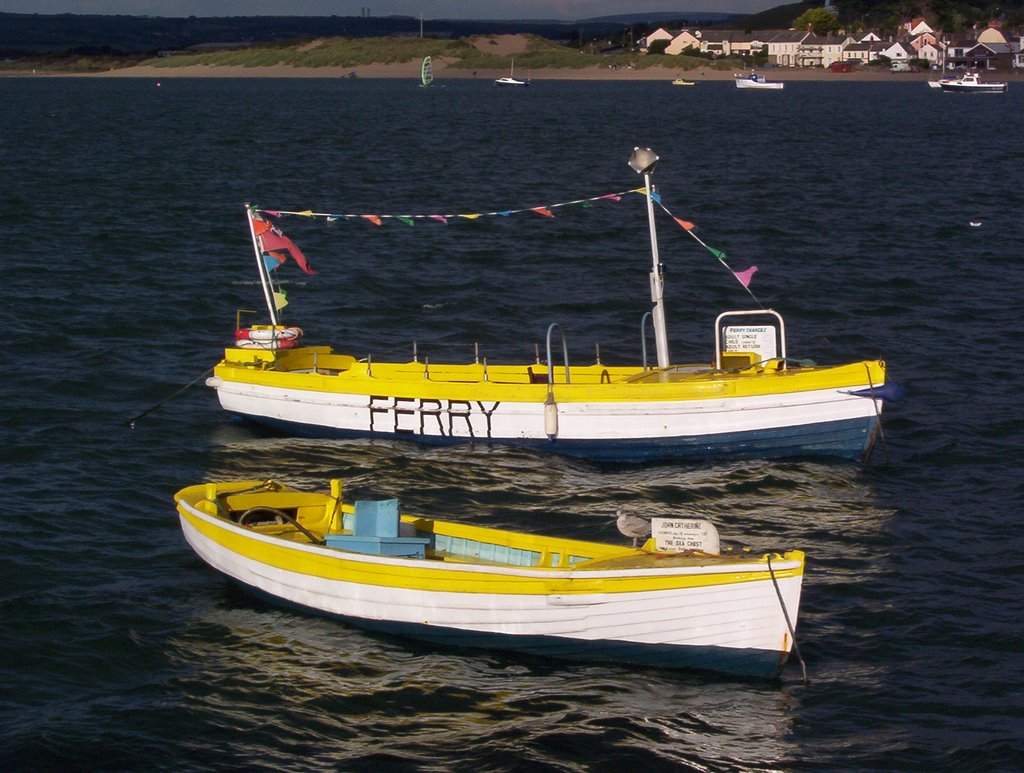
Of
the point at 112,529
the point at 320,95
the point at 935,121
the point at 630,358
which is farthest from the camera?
the point at 320,95

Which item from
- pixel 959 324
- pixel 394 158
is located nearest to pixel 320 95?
pixel 394 158

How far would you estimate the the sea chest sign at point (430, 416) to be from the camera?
2259 centimetres

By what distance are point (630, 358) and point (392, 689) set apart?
15.4 m

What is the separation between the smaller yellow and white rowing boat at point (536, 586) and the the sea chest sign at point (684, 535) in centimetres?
2

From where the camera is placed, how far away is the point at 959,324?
3284cm

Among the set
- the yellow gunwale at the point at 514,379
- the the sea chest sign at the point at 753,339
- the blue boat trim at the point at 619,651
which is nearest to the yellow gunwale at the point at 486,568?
the blue boat trim at the point at 619,651

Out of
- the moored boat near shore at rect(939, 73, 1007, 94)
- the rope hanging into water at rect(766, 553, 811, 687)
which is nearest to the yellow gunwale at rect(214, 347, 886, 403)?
the rope hanging into water at rect(766, 553, 811, 687)

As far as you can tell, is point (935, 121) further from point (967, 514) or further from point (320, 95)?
point (967, 514)

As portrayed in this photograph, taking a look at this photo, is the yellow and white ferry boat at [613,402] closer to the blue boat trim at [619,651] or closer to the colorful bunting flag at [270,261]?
the colorful bunting flag at [270,261]

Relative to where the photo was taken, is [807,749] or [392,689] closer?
[807,749]

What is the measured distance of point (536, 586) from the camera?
48.9 feet

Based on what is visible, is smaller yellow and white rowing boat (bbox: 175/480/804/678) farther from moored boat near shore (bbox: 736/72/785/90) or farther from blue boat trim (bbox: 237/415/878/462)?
moored boat near shore (bbox: 736/72/785/90)

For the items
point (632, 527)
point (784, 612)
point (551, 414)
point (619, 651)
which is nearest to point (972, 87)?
point (551, 414)

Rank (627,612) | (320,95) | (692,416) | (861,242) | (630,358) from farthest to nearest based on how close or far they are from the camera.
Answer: (320,95), (861,242), (630,358), (692,416), (627,612)
